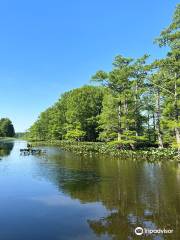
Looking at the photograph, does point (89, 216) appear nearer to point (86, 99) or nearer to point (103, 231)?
point (103, 231)

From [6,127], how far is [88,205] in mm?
153272

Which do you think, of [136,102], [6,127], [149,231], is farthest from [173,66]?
[6,127]

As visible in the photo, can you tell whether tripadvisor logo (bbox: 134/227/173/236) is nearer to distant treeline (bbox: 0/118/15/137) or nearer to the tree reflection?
the tree reflection

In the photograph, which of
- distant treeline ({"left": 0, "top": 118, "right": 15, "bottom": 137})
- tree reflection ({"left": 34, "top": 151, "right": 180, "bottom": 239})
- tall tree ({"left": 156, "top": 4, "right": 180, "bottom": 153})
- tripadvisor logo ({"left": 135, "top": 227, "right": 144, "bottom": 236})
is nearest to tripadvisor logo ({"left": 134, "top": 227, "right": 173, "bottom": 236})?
tripadvisor logo ({"left": 135, "top": 227, "right": 144, "bottom": 236})

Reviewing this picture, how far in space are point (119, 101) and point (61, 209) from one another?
101ft

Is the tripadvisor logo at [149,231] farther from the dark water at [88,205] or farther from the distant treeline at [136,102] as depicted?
the distant treeline at [136,102]

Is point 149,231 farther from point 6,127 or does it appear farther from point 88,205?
point 6,127

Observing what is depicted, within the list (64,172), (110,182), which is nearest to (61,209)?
(110,182)

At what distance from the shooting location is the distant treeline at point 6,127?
155850mm

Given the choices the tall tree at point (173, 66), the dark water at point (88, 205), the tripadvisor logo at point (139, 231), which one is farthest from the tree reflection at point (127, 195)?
the tall tree at point (173, 66)

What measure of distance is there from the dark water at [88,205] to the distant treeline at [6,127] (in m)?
140

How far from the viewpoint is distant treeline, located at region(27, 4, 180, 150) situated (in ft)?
90.9

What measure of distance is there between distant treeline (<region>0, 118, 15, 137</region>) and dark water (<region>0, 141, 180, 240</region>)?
140149 millimetres

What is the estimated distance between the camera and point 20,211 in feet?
38.3
